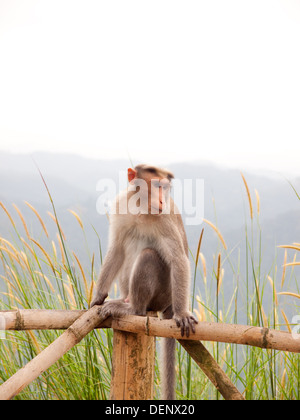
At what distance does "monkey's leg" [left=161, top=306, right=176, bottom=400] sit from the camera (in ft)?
8.46

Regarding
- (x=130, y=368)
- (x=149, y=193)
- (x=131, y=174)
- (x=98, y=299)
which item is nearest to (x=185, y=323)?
(x=130, y=368)

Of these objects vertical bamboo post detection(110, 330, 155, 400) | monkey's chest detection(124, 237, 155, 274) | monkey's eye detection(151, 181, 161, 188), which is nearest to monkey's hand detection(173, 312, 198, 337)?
vertical bamboo post detection(110, 330, 155, 400)

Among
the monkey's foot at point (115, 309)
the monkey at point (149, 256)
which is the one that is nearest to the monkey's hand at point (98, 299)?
the monkey at point (149, 256)

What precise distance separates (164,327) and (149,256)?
1.33ft

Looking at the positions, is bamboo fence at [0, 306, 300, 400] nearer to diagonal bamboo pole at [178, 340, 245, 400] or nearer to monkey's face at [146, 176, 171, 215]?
diagonal bamboo pole at [178, 340, 245, 400]

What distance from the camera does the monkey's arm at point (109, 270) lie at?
2719 mm

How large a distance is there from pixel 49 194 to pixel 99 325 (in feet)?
2.48

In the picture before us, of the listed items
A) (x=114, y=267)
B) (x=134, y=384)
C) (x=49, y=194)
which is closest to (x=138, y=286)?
(x=114, y=267)

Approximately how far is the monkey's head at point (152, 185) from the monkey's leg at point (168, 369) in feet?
2.34

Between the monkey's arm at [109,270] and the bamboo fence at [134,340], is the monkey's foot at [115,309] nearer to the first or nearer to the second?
the bamboo fence at [134,340]

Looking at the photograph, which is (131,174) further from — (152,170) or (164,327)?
(164,327)

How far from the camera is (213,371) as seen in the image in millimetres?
2295

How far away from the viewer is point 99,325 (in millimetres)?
2516
